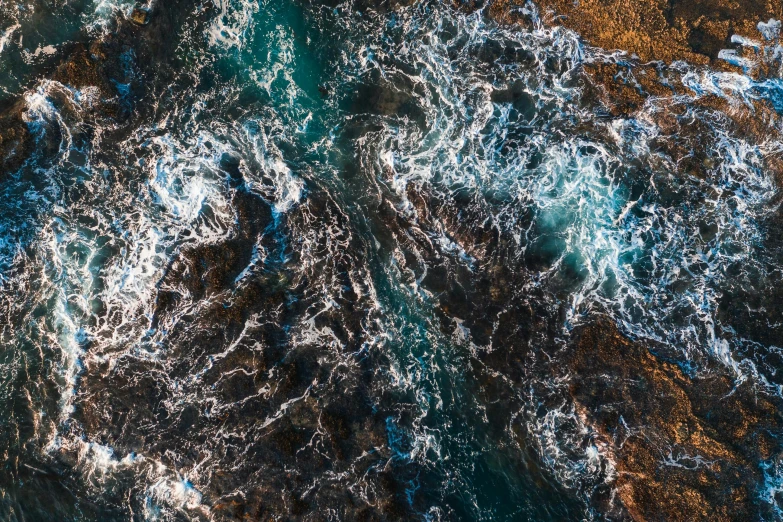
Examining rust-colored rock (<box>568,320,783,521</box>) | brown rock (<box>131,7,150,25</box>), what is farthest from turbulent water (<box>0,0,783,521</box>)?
rust-colored rock (<box>568,320,783,521</box>)

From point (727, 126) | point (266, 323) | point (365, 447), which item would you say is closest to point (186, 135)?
point (266, 323)

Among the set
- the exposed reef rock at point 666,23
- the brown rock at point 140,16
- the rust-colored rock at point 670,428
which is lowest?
the rust-colored rock at point 670,428

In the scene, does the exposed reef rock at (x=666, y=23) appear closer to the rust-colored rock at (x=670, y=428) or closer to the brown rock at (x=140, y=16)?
the rust-colored rock at (x=670, y=428)

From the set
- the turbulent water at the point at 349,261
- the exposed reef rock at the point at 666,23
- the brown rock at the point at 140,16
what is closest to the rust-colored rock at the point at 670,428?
the turbulent water at the point at 349,261

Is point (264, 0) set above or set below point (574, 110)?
above

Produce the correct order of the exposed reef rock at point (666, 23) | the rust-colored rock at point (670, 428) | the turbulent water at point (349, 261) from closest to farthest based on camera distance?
1. the rust-colored rock at point (670, 428)
2. the turbulent water at point (349, 261)
3. the exposed reef rock at point (666, 23)

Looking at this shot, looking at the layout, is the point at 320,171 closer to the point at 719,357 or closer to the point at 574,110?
the point at 574,110

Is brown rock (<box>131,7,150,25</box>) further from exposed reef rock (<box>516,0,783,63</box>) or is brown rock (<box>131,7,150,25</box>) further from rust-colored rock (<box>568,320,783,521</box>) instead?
rust-colored rock (<box>568,320,783,521</box>)

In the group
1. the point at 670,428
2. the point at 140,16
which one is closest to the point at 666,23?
the point at 670,428
